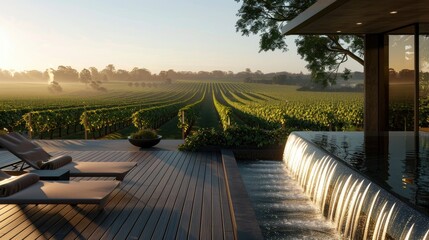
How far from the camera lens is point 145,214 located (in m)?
5.18

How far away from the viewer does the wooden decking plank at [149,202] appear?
459 centimetres

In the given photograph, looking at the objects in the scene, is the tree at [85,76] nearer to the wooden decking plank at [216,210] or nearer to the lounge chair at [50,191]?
the wooden decking plank at [216,210]

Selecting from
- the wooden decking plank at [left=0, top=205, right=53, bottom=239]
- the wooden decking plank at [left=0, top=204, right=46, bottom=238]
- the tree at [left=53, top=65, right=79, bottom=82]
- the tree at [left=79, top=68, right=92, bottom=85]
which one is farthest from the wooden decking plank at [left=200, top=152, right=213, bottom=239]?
the tree at [left=79, top=68, right=92, bottom=85]

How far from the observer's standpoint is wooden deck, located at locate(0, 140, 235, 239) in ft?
14.8

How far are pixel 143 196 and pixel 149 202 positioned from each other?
35cm

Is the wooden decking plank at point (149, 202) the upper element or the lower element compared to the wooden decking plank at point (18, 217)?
lower

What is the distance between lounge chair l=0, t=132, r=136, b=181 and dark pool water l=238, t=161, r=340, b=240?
7.11 feet

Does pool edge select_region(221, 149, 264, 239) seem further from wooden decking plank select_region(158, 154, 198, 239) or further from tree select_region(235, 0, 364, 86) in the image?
tree select_region(235, 0, 364, 86)

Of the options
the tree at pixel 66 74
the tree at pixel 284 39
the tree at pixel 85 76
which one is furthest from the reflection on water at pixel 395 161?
the tree at pixel 85 76

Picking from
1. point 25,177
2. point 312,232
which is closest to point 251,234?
point 312,232

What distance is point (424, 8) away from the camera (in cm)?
764

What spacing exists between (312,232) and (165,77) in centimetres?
19252

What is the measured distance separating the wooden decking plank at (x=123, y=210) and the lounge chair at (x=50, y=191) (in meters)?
0.24

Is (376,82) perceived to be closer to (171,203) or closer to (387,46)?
(387,46)
